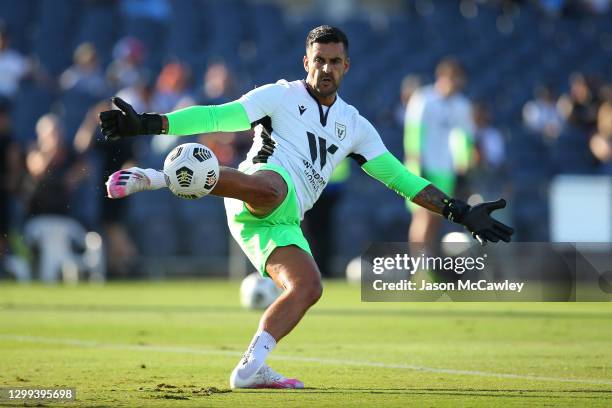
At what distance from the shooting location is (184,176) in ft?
21.9

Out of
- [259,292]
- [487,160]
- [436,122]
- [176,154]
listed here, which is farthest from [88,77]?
[176,154]

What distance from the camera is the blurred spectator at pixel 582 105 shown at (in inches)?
860

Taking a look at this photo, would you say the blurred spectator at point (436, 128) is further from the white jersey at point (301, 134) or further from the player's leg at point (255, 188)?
the player's leg at point (255, 188)

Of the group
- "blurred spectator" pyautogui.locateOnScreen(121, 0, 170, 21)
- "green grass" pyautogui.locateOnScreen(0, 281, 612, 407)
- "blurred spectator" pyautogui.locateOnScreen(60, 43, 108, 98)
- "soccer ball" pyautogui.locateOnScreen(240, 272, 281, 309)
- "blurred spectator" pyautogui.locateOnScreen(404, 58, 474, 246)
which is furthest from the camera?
"blurred spectator" pyautogui.locateOnScreen(121, 0, 170, 21)

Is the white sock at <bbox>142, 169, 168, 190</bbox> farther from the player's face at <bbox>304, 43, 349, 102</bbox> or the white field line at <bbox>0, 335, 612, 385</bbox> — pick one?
the white field line at <bbox>0, 335, 612, 385</bbox>

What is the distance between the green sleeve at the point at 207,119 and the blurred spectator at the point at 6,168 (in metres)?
10.6

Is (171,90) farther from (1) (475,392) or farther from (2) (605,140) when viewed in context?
(1) (475,392)

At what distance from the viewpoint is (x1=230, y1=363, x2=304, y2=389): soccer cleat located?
22.6ft

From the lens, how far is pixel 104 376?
24.7 ft

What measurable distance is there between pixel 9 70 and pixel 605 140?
9.73m

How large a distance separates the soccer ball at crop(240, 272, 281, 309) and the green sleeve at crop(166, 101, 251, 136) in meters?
5.54

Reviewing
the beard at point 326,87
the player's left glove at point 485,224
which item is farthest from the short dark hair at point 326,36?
the player's left glove at point 485,224

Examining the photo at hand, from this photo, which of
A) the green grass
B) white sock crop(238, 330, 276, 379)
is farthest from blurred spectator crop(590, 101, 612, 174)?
white sock crop(238, 330, 276, 379)

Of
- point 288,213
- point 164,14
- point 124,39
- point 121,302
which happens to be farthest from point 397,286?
point 164,14
